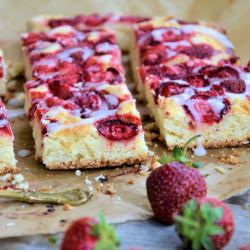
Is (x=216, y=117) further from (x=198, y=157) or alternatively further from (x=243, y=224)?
(x=243, y=224)

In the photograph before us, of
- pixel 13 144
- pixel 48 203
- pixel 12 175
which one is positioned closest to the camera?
pixel 48 203

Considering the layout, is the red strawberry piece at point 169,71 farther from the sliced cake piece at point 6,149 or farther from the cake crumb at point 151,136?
the sliced cake piece at point 6,149

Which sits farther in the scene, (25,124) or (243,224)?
(25,124)

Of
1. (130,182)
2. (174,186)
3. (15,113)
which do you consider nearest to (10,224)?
(130,182)

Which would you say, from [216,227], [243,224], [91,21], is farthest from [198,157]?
[91,21]

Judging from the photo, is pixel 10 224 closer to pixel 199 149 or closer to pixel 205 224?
pixel 205 224

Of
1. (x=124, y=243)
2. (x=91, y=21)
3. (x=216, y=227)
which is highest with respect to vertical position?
(x=91, y=21)

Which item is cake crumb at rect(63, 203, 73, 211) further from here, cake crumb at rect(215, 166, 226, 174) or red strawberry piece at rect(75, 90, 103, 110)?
cake crumb at rect(215, 166, 226, 174)
